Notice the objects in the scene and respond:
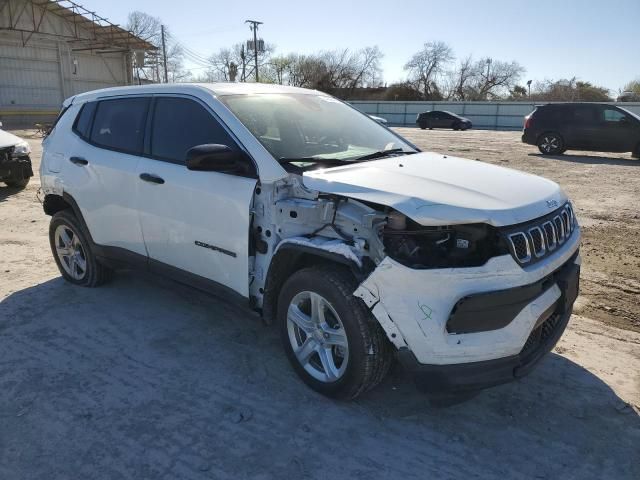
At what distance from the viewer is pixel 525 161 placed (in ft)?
49.5

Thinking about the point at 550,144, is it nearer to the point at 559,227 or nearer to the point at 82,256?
the point at 559,227

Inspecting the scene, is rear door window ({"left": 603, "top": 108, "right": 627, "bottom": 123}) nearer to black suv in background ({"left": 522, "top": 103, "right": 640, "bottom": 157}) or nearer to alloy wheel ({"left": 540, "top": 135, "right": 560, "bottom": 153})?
black suv in background ({"left": 522, "top": 103, "right": 640, "bottom": 157})

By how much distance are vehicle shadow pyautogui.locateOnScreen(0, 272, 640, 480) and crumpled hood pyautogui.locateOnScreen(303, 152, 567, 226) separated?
1199 millimetres

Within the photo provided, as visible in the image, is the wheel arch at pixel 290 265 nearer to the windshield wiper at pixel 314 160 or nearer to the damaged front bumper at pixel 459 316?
the damaged front bumper at pixel 459 316

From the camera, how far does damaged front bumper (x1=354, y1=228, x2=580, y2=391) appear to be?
2.43m

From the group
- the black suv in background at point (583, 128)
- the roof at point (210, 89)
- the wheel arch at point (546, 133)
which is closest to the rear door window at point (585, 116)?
the black suv in background at point (583, 128)

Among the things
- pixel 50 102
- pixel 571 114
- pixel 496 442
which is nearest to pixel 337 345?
pixel 496 442

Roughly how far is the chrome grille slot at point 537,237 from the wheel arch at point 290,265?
78 centimetres

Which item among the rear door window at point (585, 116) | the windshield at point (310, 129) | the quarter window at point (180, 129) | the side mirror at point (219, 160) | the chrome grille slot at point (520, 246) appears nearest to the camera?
the chrome grille slot at point (520, 246)

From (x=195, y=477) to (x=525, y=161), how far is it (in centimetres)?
1480

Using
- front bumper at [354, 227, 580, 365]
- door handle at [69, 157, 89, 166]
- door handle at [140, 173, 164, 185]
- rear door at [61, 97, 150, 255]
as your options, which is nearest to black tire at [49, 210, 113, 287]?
rear door at [61, 97, 150, 255]

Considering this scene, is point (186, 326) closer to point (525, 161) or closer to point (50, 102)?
point (525, 161)

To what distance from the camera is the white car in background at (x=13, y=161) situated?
9.29m

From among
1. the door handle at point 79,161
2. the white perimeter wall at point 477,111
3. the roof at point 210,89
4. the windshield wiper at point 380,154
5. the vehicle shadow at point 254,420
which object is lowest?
the vehicle shadow at point 254,420
